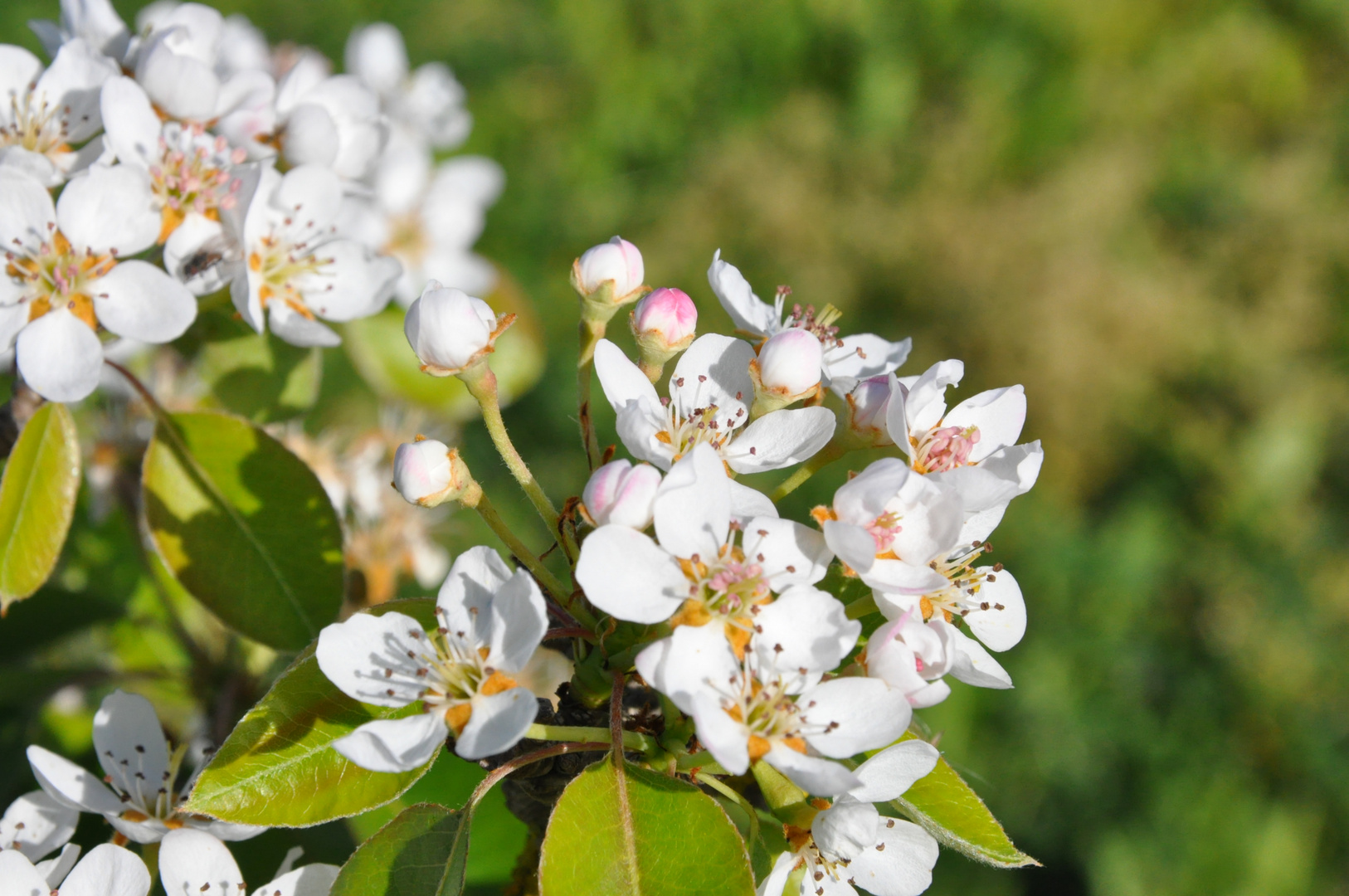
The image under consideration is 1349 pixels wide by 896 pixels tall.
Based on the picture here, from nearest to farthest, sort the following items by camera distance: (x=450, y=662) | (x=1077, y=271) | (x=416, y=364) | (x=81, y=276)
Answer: (x=450, y=662), (x=81, y=276), (x=416, y=364), (x=1077, y=271)

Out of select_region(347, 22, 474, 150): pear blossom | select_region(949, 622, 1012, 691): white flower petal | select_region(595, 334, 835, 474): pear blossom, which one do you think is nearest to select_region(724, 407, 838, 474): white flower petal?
select_region(595, 334, 835, 474): pear blossom

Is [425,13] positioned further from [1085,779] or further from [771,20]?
[1085,779]

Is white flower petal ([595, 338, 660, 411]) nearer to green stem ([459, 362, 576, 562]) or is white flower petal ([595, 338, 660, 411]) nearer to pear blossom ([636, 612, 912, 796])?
green stem ([459, 362, 576, 562])

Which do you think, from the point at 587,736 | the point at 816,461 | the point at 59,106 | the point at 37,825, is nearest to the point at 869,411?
the point at 816,461

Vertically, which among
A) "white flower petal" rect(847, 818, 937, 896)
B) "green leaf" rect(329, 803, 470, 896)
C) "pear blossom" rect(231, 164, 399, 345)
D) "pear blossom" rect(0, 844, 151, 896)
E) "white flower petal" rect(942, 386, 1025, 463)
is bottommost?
"pear blossom" rect(0, 844, 151, 896)

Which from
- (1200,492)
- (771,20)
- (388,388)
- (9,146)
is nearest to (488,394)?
(9,146)

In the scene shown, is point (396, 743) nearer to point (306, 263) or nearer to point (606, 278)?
point (606, 278)
